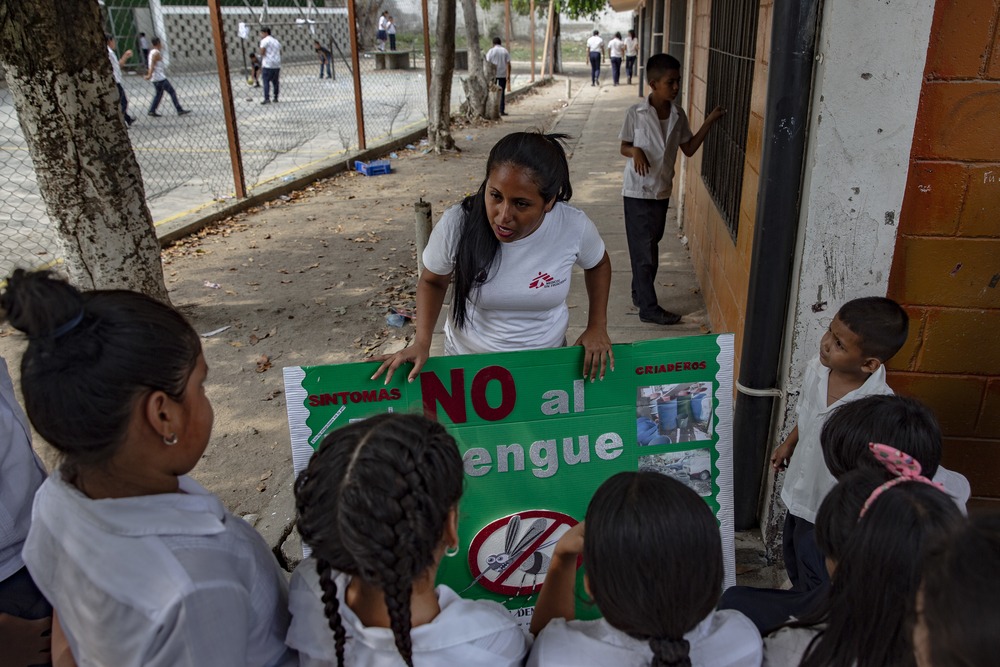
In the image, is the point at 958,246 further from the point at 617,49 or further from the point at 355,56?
the point at 617,49

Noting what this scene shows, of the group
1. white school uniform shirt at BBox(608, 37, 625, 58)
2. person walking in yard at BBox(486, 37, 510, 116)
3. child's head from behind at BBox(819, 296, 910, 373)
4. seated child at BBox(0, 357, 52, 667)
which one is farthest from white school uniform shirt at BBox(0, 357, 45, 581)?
white school uniform shirt at BBox(608, 37, 625, 58)

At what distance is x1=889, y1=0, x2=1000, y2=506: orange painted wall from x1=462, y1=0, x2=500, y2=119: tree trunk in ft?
47.5

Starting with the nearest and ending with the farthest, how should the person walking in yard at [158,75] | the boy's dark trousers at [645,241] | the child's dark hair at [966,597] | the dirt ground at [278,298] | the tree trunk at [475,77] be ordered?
the child's dark hair at [966,597] < the dirt ground at [278,298] < the boy's dark trousers at [645,241] < the person walking in yard at [158,75] < the tree trunk at [475,77]

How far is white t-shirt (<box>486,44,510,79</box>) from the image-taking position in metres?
19.3

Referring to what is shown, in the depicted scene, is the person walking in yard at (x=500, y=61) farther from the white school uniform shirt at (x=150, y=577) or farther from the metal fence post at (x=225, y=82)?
the white school uniform shirt at (x=150, y=577)

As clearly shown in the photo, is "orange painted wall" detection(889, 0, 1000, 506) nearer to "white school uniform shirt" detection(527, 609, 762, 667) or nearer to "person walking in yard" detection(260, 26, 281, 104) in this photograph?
"white school uniform shirt" detection(527, 609, 762, 667)

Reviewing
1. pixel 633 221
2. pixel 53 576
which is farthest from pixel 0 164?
pixel 53 576

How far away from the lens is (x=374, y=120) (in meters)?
17.1

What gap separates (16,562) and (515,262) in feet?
5.12

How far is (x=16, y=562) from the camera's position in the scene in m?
1.77

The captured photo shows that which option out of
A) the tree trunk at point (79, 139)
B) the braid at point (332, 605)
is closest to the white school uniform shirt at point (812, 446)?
the braid at point (332, 605)

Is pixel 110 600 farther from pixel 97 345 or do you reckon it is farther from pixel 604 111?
pixel 604 111

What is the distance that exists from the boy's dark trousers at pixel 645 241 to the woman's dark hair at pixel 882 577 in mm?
3809

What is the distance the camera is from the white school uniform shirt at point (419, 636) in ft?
4.09
